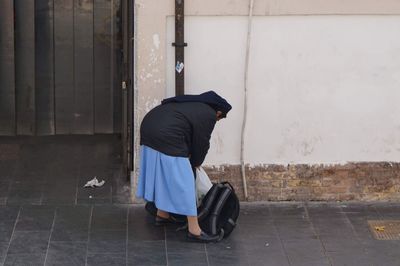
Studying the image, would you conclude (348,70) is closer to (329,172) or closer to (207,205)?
(329,172)

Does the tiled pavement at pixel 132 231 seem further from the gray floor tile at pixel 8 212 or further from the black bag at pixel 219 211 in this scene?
the black bag at pixel 219 211

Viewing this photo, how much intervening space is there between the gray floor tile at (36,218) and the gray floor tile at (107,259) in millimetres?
703

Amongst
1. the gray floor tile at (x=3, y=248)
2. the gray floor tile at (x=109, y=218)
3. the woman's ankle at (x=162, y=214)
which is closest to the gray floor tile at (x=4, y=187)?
the gray floor tile at (x=109, y=218)

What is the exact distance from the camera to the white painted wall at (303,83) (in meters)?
8.32

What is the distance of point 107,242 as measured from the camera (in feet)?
25.7

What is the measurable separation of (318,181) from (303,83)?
95 cm

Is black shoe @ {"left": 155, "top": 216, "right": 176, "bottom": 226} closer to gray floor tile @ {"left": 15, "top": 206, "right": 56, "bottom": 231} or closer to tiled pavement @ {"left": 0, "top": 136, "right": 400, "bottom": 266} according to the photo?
tiled pavement @ {"left": 0, "top": 136, "right": 400, "bottom": 266}

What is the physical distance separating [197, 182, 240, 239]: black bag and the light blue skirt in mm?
248

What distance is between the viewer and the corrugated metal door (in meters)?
9.92

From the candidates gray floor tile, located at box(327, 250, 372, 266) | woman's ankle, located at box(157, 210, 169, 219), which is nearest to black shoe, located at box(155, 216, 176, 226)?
woman's ankle, located at box(157, 210, 169, 219)

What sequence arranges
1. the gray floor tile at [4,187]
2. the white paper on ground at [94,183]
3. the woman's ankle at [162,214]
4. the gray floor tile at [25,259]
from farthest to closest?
the white paper on ground at [94,183]
the gray floor tile at [4,187]
the woman's ankle at [162,214]
the gray floor tile at [25,259]

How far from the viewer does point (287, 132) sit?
856cm

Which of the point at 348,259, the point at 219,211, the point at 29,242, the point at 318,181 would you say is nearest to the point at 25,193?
the point at 29,242

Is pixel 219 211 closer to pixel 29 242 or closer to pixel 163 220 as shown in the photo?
pixel 163 220
